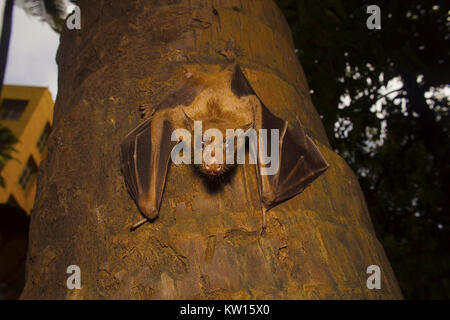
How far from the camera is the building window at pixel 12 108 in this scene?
24.7m

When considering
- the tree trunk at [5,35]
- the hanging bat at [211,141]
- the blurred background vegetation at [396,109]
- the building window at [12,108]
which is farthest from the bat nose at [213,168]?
the building window at [12,108]

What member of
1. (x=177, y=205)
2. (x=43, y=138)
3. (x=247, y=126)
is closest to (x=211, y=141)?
(x=247, y=126)

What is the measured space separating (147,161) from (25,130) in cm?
2427

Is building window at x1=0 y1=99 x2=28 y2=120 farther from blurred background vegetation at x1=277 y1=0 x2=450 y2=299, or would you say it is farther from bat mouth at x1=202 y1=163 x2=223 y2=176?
bat mouth at x1=202 y1=163 x2=223 y2=176

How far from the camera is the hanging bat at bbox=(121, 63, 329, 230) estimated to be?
6.63 ft

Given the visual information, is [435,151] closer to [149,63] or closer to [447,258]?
[447,258]

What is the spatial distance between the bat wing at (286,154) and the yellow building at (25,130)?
851 inches

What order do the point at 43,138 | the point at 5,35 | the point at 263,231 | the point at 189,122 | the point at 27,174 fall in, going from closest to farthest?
the point at 263,231 < the point at 189,122 < the point at 5,35 < the point at 27,174 < the point at 43,138

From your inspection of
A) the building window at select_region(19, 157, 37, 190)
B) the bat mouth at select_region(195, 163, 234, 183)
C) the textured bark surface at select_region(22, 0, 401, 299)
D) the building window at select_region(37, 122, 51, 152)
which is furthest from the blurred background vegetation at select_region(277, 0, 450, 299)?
the building window at select_region(37, 122, 51, 152)

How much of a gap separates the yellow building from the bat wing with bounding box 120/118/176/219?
2133 centimetres

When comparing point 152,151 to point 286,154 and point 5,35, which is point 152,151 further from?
point 5,35

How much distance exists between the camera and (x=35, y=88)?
25906 millimetres

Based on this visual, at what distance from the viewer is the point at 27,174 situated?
24.1 metres
